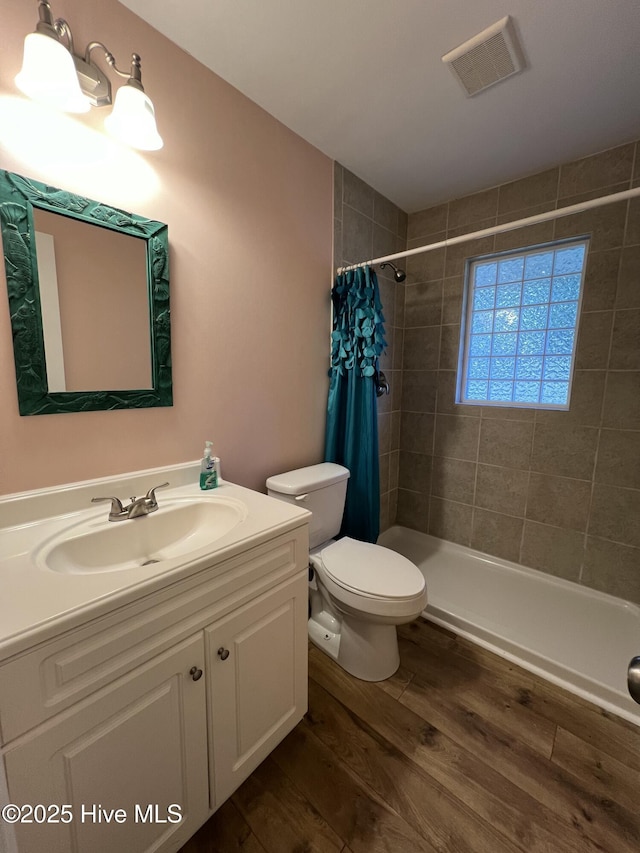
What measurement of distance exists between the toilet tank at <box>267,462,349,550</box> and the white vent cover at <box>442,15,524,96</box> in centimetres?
167

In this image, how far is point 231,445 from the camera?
1519mm

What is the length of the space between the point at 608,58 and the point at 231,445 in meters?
2.01

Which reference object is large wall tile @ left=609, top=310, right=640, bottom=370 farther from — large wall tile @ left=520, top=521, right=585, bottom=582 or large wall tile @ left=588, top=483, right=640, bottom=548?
large wall tile @ left=520, top=521, right=585, bottom=582

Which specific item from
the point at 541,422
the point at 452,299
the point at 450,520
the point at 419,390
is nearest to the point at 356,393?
the point at 419,390

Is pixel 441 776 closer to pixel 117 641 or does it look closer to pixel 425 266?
pixel 117 641

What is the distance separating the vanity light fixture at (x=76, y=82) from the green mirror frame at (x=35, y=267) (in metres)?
0.21

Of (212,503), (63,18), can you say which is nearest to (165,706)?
(212,503)

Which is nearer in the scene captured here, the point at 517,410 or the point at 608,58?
the point at 608,58

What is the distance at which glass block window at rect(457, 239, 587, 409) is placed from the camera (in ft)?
6.36

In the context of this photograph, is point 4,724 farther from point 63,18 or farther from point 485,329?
point 485,329

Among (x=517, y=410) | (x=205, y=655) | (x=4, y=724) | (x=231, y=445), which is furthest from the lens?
(x=517, y=410)

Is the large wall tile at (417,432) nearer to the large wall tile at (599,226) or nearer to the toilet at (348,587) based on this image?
the toilet at (348,587)

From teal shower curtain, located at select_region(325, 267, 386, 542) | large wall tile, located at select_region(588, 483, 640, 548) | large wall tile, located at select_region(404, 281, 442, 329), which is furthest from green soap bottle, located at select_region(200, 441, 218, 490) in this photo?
large wall tile, located at select_region(588, 483, 640, 548)

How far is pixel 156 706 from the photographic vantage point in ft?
2.55
